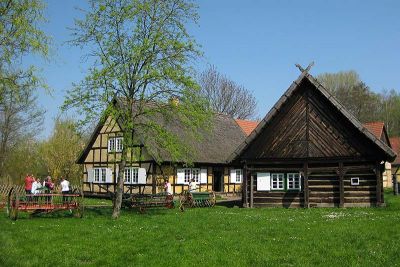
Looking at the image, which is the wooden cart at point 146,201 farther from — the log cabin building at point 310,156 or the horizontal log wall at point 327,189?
the horizontal log wall at point 327,189

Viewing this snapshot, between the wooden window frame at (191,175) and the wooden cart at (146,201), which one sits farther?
the wooden window frame at (191,175)

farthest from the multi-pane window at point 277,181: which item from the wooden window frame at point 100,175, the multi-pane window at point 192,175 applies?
the wooden window frame at point 100,175

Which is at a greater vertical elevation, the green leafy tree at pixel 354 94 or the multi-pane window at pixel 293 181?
the green leafy tree at pixel 354 94

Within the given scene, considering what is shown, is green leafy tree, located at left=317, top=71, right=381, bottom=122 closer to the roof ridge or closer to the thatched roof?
the thatched roof

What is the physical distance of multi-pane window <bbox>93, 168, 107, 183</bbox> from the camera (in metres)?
Answer: 36.9

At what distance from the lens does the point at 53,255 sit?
10695 mm

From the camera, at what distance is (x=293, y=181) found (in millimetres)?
25703

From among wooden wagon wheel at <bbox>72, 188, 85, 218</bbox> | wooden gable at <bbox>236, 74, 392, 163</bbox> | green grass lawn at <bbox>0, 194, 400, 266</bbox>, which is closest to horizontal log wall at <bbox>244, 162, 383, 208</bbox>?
wooden gable at <bbox>236, 74, 392, 163</bbox>

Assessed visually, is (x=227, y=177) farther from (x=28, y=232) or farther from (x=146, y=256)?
(x=146, y=256)

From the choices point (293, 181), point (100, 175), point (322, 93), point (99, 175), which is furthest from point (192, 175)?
point (322, 93)

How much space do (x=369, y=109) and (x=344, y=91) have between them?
4.55 metres

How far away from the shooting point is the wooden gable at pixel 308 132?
23703mm

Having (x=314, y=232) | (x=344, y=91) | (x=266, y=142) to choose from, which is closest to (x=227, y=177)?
(x=266, y=142)

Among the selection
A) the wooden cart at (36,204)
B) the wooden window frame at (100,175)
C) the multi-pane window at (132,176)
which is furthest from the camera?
the wooden window frame at (100,175)
